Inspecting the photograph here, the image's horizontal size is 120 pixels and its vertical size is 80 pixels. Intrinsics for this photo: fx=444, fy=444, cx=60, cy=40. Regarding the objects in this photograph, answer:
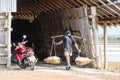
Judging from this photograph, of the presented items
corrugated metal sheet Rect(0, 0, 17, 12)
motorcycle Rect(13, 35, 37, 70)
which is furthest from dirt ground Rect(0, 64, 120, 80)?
corrugated metal sheet Rect(0, 0, 17, 12)

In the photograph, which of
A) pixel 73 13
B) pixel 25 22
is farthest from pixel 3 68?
pixel 25 22

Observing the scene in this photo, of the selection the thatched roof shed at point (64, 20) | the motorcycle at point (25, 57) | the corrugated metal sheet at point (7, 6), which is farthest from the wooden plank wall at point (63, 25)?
the corrugated metal sheet at point (7, 6)

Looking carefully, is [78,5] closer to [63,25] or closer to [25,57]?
[63,25]

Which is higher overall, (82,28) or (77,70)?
(82,28)

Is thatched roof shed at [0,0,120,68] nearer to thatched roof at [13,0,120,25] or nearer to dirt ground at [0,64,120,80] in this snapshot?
Result: thatched roof at [13,0,120,25]

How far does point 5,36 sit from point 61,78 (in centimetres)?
363

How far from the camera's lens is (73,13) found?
782 inches

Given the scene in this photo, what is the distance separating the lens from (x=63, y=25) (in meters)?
21.4

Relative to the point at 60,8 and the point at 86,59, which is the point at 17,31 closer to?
the point at 60,8

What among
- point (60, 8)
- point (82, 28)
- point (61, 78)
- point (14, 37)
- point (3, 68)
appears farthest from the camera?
point (14, 37)

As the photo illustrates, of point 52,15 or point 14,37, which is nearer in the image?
point 52,15

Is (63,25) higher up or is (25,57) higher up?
(63,25)

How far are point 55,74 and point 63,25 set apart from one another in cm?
558

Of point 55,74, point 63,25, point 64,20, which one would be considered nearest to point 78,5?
point 64,20
